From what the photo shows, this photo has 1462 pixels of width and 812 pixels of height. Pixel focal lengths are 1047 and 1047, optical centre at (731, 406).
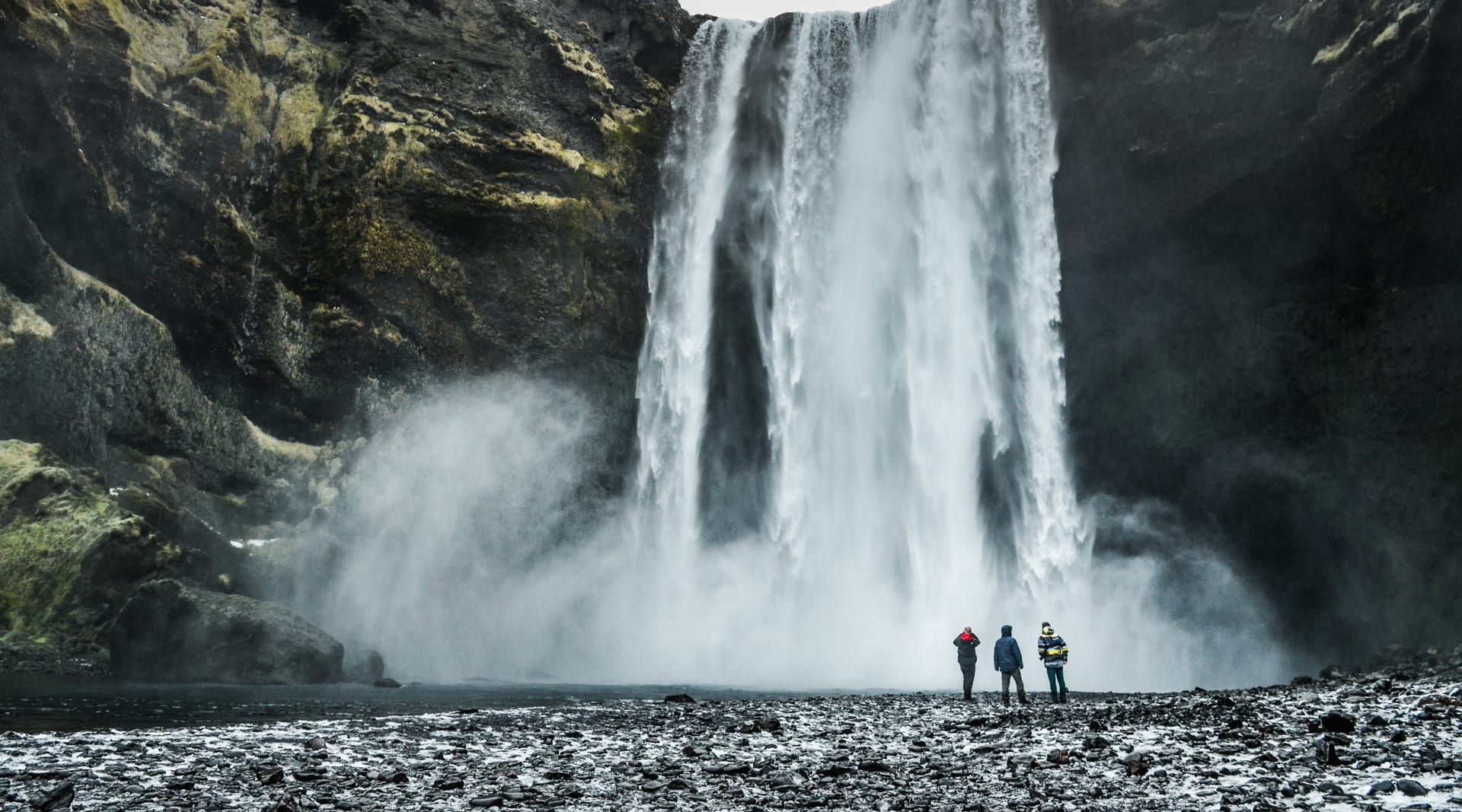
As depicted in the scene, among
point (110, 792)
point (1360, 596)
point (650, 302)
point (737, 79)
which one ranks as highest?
point (737, 79)

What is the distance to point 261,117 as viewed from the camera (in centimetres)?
3584

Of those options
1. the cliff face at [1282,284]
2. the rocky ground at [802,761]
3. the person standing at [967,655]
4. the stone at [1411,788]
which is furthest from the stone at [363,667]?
the stone at [1411,788]

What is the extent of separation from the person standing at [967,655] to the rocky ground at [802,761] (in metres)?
3.79

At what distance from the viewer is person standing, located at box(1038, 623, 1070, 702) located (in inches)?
700

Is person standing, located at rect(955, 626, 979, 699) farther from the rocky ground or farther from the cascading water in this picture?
the cascading water

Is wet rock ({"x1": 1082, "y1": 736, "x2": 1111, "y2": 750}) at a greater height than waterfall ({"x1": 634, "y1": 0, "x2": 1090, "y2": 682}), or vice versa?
waterfall ({"x1": 634, "y1": 0, "x2": 1090, "y2": 682})

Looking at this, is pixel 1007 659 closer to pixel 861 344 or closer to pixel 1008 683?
pixel 1008 683

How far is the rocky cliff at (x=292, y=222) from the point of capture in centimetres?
3084

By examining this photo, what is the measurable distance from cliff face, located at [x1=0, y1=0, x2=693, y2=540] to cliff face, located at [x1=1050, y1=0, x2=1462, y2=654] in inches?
661

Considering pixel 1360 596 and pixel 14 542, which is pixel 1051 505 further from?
pixel 14 542

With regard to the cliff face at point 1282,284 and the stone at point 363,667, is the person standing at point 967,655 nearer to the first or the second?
the stone at point 363,667

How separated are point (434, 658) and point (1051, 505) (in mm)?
19494

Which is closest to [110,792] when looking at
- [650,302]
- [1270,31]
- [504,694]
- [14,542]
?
[504,694]

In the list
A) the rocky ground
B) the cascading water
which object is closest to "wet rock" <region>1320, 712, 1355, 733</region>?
the rocky ground
